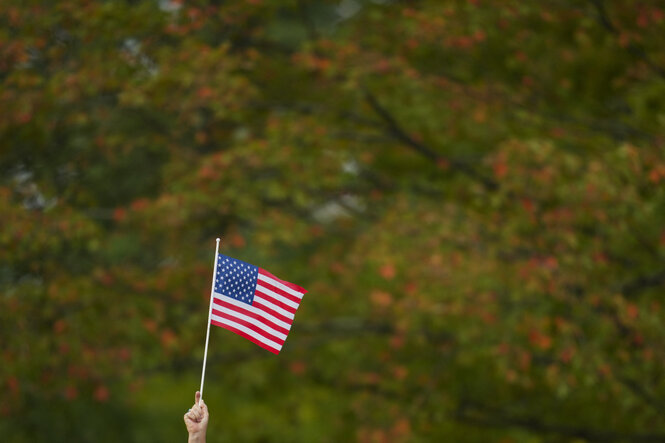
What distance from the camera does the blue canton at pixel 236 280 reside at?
188 inches

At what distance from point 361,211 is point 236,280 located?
223 inches

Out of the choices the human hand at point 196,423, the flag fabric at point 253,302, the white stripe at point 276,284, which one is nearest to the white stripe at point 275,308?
the flag fabric at point 253,302

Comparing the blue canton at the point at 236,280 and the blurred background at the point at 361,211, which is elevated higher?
the blue canton at the point at 236,280

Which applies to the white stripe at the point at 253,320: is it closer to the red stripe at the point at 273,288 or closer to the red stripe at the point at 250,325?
the red stripe at the point at 250,325

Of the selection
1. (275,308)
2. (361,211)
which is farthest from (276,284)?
(361,211)

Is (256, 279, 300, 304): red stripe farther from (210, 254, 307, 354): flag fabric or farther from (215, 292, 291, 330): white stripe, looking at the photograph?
(215, 292, 291, 330): white stripe

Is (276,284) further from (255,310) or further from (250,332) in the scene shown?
(250,332)

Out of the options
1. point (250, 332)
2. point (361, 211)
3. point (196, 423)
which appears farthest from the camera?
point (361, 211)

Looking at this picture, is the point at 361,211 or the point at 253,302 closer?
the point at 253,302

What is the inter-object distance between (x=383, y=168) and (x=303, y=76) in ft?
5.32

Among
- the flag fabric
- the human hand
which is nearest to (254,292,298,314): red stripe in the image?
the flag fabric

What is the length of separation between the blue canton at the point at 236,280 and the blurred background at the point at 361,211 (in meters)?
3.23

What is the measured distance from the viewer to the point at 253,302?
189 inches

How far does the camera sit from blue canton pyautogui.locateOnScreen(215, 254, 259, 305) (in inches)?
188
